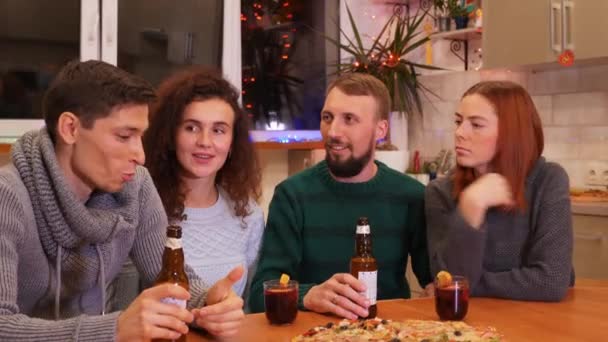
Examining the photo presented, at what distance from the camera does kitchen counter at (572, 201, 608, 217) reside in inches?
138

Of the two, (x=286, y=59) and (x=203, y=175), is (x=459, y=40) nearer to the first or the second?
(x=286, y=59)

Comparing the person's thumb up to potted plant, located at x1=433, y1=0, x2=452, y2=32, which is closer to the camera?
the person's thumb up

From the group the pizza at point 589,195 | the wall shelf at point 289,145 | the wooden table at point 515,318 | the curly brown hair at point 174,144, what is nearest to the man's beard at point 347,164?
the curly brown hair at point 174,144

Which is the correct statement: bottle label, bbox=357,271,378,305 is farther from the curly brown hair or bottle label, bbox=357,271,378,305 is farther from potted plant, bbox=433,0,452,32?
potted plant, bbox=433,0,452,32

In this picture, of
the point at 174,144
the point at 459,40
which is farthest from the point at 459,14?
the point at 174,144

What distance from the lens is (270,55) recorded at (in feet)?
15.6

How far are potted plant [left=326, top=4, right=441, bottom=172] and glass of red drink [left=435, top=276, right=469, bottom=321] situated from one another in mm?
2875

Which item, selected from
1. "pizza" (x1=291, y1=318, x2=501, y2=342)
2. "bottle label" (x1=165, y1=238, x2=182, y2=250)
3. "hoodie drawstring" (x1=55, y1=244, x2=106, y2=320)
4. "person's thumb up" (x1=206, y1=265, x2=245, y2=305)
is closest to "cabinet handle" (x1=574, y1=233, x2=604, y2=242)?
"pizza" (x1=291, y1=318, x2=501, y2=342)

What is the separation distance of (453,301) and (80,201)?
91 centimetres

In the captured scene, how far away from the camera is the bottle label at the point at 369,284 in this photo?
183 centimetres

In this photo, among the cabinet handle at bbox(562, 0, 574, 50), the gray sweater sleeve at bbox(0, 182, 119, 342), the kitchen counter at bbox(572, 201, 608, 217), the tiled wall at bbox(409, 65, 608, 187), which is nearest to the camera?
the gray sweater sleeve at bbox(0, 182, 119, 342)

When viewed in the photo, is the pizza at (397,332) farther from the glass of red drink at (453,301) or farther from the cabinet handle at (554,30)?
the cabinet handle at (554,30)

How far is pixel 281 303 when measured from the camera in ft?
5.83

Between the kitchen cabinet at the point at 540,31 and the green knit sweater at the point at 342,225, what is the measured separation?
1717 mm
